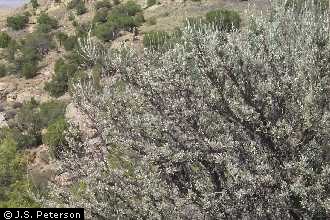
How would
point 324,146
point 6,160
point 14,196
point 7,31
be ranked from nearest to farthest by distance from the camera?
point 324,146 < point 14,196 < point 6,160 < point 7,31

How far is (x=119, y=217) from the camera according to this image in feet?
31.6

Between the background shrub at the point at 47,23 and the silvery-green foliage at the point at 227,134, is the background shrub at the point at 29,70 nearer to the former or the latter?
the background shrub at the point at 47,23

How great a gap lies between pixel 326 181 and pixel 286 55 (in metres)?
→ 2.30

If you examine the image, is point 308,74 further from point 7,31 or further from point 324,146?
point 7,31

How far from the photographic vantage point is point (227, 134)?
946 cm

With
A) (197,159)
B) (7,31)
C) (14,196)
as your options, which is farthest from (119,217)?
(7,31)

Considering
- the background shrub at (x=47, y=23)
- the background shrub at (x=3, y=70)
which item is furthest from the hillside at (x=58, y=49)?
the background shrub at (x=47, y=23)

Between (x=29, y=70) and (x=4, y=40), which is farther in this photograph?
(x=4, y=40)

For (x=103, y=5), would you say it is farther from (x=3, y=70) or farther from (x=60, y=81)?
(x=60, y=81)

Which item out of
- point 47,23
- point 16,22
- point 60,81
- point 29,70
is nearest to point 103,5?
point 47,23

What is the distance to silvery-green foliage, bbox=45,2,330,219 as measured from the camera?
28.5 ft

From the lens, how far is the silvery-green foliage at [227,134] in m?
8.68

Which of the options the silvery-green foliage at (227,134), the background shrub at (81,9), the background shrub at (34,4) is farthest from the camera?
the background shrub at (34,4)

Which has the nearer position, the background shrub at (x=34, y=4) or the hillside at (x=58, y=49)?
the hillside at (x=58, y=49)
